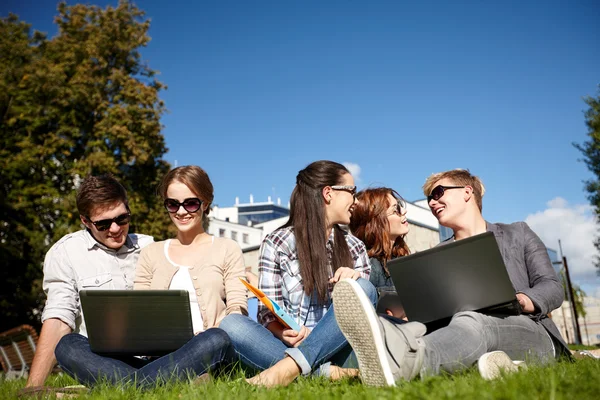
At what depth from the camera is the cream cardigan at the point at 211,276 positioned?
4.04 m

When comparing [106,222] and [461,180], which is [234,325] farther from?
[461,180]

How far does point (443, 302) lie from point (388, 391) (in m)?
0.94

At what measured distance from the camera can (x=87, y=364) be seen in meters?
3.51

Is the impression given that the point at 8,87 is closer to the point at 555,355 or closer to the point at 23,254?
the point at 23,254

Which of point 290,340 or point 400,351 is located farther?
point 290,340

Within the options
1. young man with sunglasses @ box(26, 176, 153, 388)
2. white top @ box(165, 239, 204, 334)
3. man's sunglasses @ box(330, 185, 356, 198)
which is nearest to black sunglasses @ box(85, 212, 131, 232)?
young man with sunglasses @ box(26, 176, 153, 388)

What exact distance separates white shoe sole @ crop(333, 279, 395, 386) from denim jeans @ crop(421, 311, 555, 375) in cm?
25

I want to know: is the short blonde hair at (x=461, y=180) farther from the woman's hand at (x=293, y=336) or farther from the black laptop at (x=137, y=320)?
the black laptop at (x=137, y=320)

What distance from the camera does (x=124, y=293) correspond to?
10.6 ft

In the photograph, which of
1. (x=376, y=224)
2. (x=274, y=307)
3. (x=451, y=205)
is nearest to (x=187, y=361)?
(x=274, y=307)

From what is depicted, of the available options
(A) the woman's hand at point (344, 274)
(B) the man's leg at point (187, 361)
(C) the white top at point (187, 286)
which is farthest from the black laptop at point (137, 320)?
(A) the woman's hand at point (344, 274)

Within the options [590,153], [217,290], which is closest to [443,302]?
[217,290]

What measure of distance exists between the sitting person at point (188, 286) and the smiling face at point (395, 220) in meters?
1.99

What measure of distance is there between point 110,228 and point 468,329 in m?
2.80
